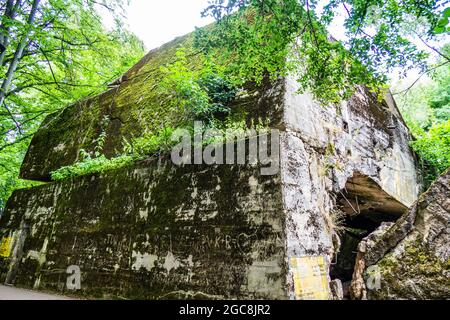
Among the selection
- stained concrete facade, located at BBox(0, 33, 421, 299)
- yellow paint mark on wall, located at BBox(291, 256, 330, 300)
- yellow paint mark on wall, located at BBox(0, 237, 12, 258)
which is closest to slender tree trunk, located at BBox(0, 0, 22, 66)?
stained concrete facade, located at BBox(0, 33, 421, 299)

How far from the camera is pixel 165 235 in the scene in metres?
3.69

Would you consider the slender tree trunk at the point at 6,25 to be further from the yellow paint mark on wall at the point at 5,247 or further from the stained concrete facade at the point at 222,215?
the yellow paint mark on wall at the point at 5,247

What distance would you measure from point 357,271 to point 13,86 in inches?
430

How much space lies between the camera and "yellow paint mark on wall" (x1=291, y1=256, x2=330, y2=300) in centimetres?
282

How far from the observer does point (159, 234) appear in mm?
3744

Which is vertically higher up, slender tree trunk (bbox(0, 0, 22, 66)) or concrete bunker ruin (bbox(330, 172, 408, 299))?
slender tree trunk (bbox(0, 0, 22, 66))

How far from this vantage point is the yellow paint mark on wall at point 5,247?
5.77 m

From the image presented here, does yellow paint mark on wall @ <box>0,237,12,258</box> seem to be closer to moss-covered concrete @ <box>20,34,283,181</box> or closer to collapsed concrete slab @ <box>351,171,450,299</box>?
moss-covered concrete @ <box>20,34,283,181</box>

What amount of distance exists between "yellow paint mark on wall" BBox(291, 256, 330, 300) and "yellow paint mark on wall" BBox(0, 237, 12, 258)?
18.9 feet

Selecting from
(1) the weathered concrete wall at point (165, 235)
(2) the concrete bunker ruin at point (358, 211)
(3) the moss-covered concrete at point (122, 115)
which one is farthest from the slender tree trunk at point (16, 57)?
(2) the concrete bunker ruin at point (358, 211)

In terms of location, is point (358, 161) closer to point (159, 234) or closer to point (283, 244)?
point (283, 244)

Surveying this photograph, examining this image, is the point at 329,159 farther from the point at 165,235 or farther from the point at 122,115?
the point at 122,115

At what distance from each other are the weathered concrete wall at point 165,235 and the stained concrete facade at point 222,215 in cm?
1
